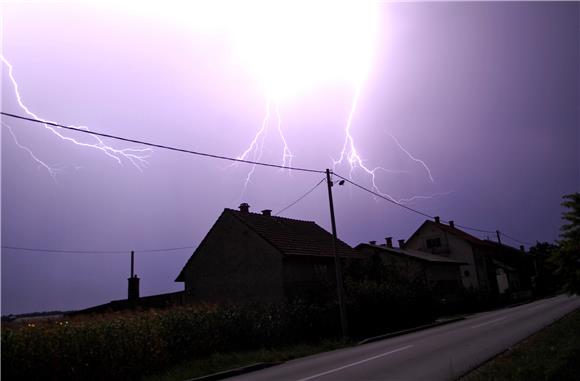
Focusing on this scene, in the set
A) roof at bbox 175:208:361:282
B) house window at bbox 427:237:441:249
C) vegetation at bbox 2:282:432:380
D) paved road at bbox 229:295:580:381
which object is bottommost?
paved road at bbox 229:295:580:381

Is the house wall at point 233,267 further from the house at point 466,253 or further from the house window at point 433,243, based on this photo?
the house window at point 433,243

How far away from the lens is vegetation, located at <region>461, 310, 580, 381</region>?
762 centimetres

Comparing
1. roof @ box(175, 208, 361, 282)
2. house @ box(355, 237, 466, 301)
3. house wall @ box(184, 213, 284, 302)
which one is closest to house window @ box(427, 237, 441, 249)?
house @ box(355, 237, 466, 301)

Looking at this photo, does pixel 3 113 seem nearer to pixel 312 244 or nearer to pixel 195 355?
pixel 195 355

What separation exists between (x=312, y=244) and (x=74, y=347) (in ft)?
60.9

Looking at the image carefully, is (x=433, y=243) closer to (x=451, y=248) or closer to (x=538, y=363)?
(x=451, y=248)

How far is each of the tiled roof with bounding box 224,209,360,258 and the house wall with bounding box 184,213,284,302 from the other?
19.8 inches

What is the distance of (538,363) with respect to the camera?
871cm

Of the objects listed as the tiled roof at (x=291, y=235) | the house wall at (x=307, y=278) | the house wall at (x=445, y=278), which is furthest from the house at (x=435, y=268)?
the house wall at (x=307, y=278)

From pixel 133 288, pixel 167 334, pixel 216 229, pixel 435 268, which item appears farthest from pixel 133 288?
pixel 435 268

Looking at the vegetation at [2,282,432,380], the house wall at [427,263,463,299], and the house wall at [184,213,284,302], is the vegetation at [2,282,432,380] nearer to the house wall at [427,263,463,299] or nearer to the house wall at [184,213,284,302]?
the house wall at [184,213,284,302]

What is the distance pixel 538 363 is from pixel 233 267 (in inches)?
764

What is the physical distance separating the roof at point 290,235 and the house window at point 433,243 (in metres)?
23.8

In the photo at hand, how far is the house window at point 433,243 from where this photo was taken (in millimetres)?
53500
